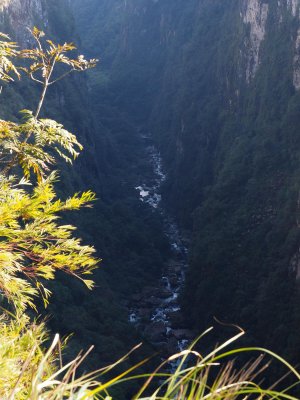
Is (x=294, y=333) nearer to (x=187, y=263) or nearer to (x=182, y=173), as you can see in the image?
(x=187, y=263)

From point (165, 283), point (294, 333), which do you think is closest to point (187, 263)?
point (165, 283)

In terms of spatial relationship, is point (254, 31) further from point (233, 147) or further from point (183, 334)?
point (183, 334)

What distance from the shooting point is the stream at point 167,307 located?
36500 millimetres

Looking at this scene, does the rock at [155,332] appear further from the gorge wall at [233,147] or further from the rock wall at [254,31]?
the rock wall at [254,31]

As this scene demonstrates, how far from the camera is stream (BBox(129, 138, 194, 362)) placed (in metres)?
36.5

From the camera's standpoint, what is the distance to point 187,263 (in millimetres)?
49469

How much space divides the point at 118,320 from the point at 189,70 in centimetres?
5528

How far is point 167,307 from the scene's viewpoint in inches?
1641

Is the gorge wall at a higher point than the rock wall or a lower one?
lower

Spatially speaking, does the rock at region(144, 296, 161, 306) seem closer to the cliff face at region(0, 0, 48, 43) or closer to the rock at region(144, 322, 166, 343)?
the rock at region(144, 322, 166, 343)

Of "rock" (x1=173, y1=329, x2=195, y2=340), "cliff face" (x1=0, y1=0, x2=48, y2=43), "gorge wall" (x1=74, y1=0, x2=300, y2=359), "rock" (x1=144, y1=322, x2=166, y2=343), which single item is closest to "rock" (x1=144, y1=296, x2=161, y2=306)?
"gorge wall" (x1=74, y1=0, x2=300, y2=359)

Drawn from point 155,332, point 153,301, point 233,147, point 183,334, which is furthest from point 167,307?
point 233,147

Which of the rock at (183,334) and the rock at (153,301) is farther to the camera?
the rock at (153,301)

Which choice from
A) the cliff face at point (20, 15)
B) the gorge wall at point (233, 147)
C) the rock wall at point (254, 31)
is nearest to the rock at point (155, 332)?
the gorge wall at point (233, 147)
